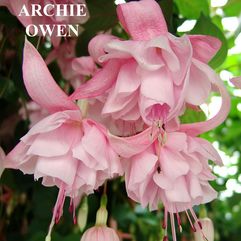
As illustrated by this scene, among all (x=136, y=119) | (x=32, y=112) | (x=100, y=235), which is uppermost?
(x=136, y=119)

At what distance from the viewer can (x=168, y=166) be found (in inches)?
17.7

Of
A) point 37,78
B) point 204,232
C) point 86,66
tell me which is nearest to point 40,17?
point 86,66

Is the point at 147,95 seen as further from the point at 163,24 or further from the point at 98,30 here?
the point at 98,30

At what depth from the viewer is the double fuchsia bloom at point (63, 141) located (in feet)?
1.41

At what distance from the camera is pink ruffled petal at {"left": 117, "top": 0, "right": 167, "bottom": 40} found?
443 millimetres

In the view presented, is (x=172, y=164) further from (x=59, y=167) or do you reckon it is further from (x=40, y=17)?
(x=40, y=17)

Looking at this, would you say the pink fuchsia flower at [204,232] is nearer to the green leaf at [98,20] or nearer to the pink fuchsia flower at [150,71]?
the pink fuchsia flower at [150,71]

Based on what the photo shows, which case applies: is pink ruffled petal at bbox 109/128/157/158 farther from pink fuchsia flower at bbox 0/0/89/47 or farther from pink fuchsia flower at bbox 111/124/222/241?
pink fuchsia flower at bbox 0/0/89/47

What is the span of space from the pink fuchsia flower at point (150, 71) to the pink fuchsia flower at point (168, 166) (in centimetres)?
3

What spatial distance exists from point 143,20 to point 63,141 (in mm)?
131

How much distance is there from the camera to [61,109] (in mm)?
447

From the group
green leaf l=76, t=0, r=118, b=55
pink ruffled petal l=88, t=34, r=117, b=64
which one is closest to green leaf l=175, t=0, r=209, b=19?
green leaf l=76, t=0, r=118, b=55

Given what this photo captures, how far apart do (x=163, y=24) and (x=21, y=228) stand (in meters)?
0.78

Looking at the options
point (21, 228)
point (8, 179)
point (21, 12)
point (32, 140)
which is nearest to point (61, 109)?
point (32, 140)
